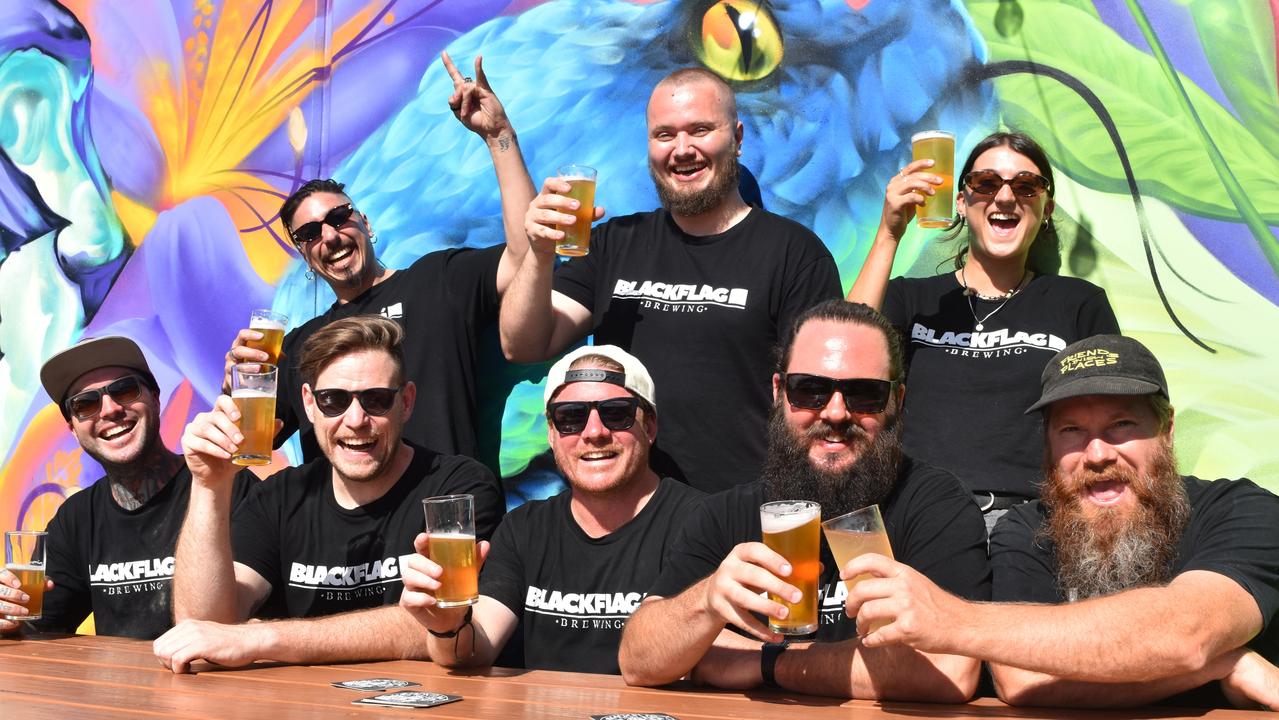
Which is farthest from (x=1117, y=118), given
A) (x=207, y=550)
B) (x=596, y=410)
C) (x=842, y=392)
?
(x=207, y=550)

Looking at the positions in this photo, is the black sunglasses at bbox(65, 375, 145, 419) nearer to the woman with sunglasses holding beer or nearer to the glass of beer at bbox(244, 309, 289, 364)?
the glass of beer at bbox(244, 309, 289, 364)

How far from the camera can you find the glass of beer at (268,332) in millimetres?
4633

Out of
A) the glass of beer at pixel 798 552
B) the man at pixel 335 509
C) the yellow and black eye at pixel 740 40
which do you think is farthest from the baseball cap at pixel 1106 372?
the yellow and black eye at pixel 740 40

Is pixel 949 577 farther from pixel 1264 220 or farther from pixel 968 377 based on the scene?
pixel 1264 220

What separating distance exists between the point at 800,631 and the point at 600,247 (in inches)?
105

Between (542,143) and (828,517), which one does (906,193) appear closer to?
(828,517)

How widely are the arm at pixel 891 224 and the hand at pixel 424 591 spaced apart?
66.4 inches

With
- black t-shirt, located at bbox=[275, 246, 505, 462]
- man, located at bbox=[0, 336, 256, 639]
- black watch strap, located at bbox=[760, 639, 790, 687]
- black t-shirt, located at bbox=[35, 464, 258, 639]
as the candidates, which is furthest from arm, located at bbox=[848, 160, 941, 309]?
man, located at bbox=[0, 336, 256, 639]

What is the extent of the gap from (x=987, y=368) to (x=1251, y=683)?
5.18 ft

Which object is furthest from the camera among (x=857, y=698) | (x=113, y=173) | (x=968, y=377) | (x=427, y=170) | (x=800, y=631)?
(x=113, y=173)

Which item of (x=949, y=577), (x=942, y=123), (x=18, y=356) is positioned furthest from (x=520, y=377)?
(x=18, y=356)

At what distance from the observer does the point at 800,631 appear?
2.73 metres

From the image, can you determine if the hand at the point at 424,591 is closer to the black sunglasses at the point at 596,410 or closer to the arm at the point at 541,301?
the black sunglasses at the point at 596,410

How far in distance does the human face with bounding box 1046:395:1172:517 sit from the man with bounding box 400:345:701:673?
4.17ft
